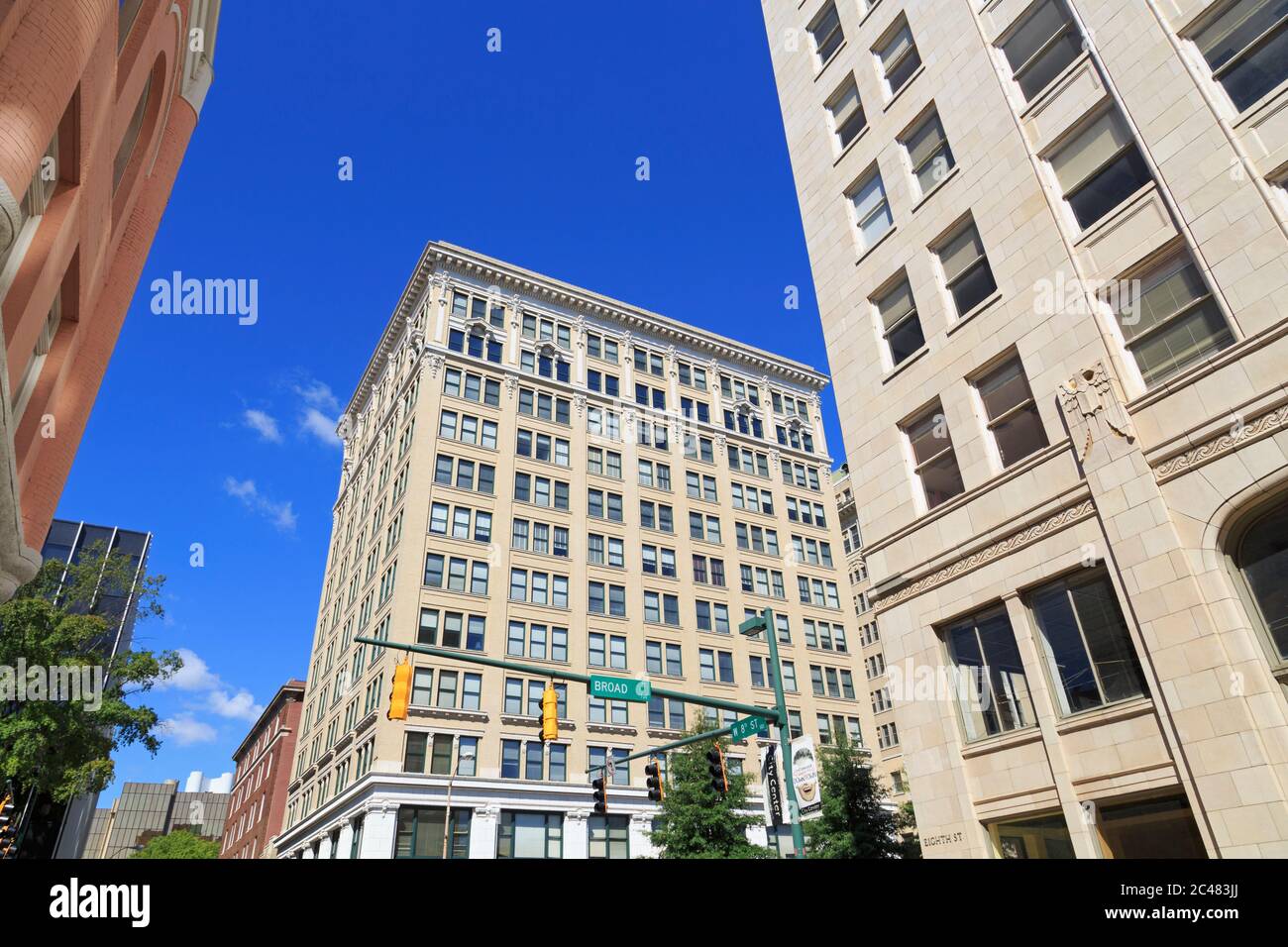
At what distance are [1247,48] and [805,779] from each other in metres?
15.7

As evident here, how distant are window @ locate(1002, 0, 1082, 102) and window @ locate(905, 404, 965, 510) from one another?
24.6 feet

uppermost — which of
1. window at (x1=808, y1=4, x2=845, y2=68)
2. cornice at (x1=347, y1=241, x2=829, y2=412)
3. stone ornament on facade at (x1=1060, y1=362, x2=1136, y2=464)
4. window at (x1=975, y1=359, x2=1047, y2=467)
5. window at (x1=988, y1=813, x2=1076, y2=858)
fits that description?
cornice at (x1=347, y1=241, x2=829, y2=412)

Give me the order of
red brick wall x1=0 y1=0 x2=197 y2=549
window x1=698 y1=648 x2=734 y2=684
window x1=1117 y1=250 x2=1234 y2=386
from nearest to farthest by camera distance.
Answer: red brick wall x1=0 y1=0 x2=197 y2=549 → window x1=1117 y1=250 x2=1234 y2=386 → window x1=698 y1=648 x2=734 y2=684

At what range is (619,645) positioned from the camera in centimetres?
5353

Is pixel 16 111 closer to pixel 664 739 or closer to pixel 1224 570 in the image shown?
pixel 1224 570

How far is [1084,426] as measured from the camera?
14.6 metres

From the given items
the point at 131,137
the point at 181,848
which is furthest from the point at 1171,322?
the point at 181,848

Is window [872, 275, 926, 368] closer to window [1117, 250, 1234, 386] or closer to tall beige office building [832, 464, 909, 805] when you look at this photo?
window [1117, 250, 1234, 386]

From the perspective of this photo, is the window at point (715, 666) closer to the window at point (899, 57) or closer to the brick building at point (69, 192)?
the window at point (899, 57)

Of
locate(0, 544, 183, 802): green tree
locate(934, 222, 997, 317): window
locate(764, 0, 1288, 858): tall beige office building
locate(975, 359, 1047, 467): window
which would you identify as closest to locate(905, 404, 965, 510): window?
locate(764, 0, 1288, 858): tall beige office building

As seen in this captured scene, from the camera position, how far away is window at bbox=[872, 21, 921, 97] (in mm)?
21359

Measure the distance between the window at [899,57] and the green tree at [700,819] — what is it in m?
26.3

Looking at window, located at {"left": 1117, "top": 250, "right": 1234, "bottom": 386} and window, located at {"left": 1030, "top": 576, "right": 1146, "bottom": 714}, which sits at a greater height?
window, located at {"left": 1117, "top": 250, "right": 1234, "bottom": 386}
